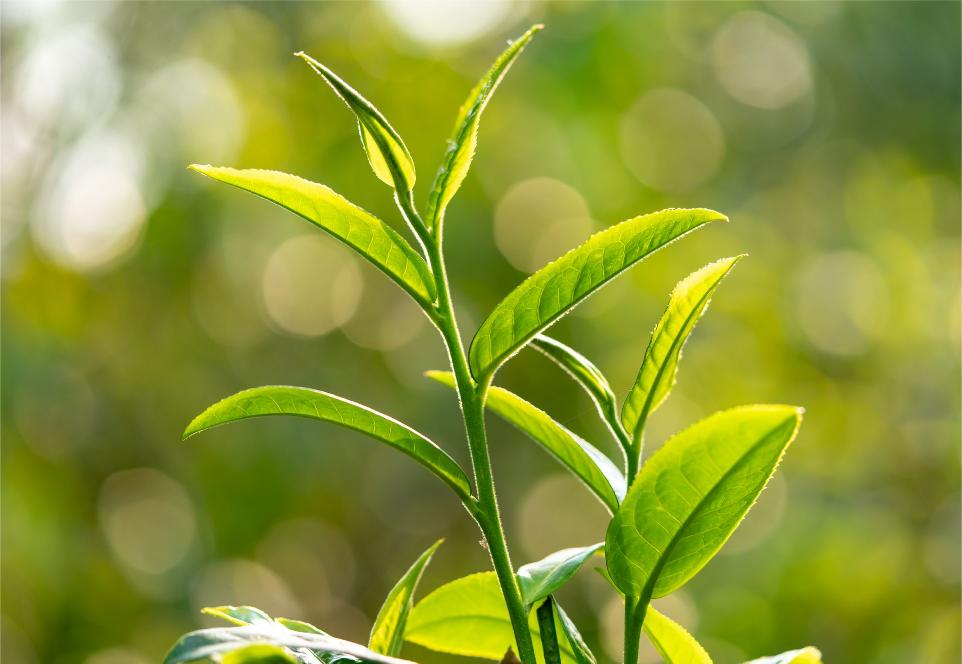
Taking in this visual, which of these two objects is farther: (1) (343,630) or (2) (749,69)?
(2) (749,69)

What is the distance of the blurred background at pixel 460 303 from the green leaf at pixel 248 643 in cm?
288

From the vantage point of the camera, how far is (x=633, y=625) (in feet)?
0.94

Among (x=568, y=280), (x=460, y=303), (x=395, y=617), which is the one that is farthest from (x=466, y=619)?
(x=460, y=303)

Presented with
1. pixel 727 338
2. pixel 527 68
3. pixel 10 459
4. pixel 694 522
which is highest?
pixel 527 68

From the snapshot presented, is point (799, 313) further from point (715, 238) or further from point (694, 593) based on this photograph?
point (694, 593)

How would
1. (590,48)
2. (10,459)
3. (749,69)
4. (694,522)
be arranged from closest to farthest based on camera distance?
(694,522), (10,459), (590,48), (749,69)

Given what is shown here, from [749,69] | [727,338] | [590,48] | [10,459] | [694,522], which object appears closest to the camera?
[694,522]

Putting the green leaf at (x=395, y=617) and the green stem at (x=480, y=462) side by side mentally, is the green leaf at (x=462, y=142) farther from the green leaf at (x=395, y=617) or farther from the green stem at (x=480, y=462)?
the green leaf at (x=395, y=617)

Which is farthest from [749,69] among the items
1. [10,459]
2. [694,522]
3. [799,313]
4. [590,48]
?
[694,522]

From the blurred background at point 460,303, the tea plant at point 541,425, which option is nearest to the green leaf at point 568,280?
the tea plant at point 541,425

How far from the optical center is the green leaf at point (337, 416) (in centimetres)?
29

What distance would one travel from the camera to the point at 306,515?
3.55 meters

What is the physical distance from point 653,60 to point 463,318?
1.35 meters

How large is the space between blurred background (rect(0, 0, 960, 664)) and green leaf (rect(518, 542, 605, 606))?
2.81 meters
